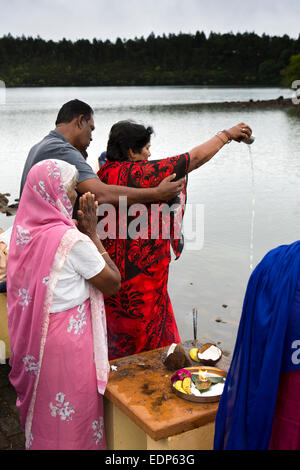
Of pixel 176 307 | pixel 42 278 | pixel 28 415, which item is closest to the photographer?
pixel 42 278

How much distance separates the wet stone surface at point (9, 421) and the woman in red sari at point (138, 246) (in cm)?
80

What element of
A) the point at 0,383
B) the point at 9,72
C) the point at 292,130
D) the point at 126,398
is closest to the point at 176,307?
the point at 0,383

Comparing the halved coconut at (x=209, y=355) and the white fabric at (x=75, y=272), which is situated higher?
the white fabric at (x=75, y=272)

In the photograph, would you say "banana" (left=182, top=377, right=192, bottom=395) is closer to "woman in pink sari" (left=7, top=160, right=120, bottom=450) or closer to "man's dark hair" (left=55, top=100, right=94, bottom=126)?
"woman in pink sari" (left=7, top=160, right=120, bottom=450)

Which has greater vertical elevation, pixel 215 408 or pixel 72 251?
pixel 72 251

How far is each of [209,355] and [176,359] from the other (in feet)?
0.65

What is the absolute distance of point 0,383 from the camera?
3.81 metres

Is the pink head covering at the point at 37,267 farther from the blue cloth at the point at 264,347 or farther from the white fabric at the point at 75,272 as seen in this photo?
the blue cloth at the point at 264,347

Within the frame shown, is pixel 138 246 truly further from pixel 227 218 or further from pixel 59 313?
pixel 227 218

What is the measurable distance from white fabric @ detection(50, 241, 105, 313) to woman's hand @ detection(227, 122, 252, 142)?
3.46ft

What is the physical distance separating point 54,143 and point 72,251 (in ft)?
3.28

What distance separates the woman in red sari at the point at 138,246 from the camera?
110 inches

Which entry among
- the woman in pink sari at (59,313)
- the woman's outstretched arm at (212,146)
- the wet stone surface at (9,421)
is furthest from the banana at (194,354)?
the wet stone surface at (9,421)

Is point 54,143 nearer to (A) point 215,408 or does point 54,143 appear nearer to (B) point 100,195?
(B) point 100,195
